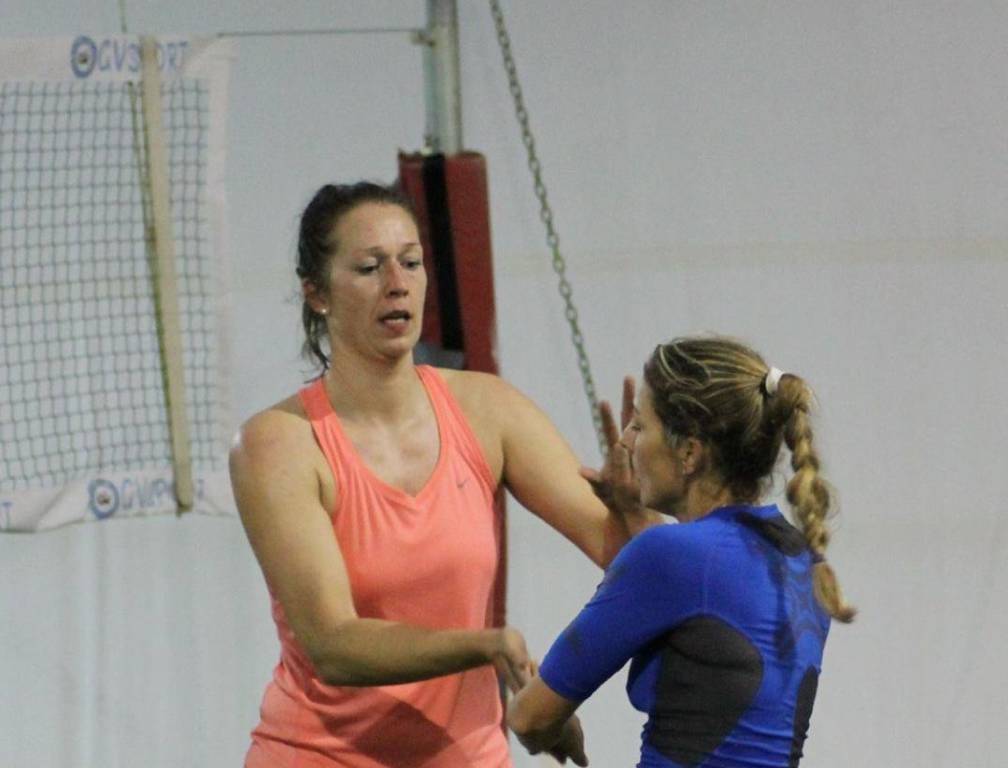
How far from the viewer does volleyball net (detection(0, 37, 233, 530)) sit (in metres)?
3.03

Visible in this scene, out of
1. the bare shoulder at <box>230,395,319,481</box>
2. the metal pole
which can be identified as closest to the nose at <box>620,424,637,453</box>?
the bare shoulder at <box>230,395,319,481</box>

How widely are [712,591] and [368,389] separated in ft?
2.08

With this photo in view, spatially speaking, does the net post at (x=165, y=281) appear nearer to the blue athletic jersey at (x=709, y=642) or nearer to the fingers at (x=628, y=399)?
the fingers at (x=628, y=399)

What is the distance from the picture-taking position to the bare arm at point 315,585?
1682mm

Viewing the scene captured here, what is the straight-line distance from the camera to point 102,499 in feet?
9.93

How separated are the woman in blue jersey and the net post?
159 cm

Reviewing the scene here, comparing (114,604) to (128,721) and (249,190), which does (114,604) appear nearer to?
(128,721)

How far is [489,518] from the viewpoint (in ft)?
6.43

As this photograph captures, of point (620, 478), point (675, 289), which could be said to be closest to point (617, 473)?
point (620, 478)

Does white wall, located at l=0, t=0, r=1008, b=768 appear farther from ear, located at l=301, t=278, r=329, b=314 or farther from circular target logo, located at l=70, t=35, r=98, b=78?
ear, located at l=301, t=278, r=329, b=314

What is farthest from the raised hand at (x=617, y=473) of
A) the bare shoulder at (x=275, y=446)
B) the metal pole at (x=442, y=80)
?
the metal pole at (x=442, y=80)

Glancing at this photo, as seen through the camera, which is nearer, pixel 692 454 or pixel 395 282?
pixel 692 454

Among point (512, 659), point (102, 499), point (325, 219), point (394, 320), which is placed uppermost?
point (325, 219)

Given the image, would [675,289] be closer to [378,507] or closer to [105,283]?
[105,283]
